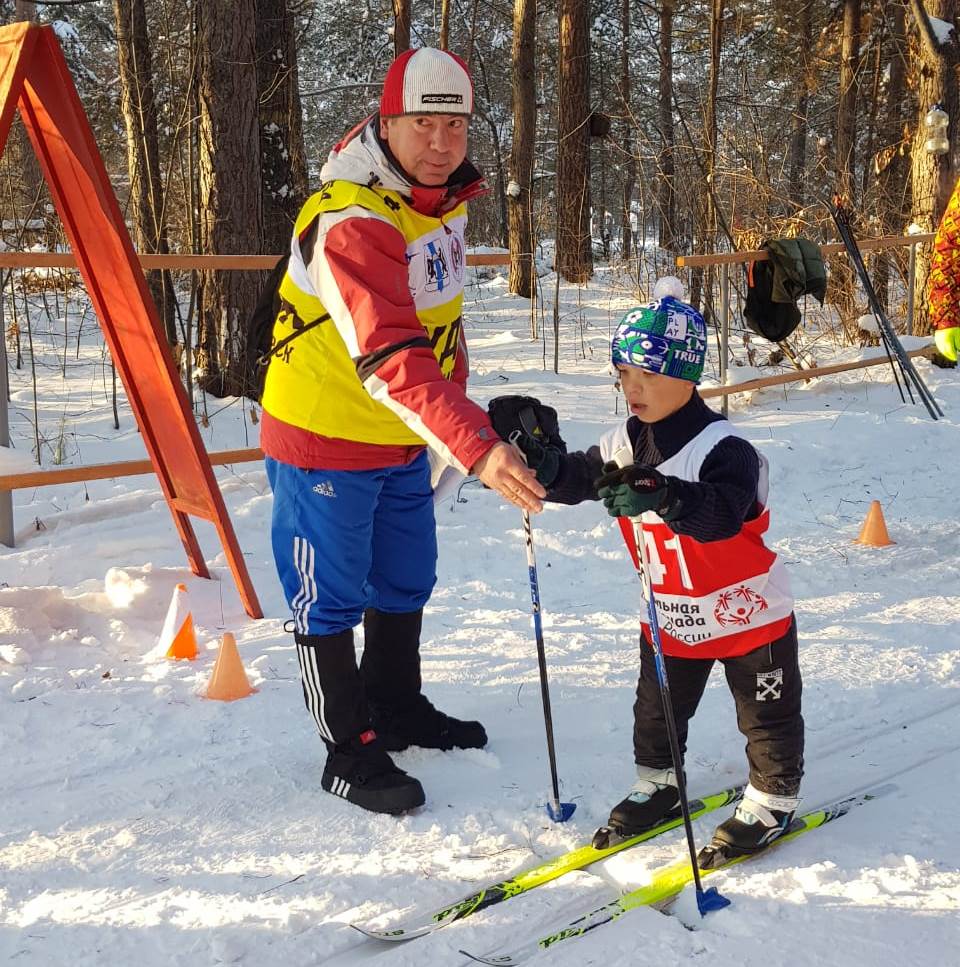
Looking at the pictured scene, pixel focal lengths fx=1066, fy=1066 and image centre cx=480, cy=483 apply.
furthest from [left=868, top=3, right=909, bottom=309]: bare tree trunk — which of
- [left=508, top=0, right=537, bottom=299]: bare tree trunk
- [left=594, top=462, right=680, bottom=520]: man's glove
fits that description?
[left=594, top=462, right=680, bottom=520]: man's glove

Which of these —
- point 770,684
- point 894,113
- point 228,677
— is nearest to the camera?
point 770,684

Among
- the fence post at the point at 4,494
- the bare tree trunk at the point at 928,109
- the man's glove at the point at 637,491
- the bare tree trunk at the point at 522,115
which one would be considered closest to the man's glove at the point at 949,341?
the man's glove at the point at 637,491

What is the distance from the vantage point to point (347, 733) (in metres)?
3.32

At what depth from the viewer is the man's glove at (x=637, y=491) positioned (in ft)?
8.25

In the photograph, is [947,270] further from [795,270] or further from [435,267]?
[435,267]

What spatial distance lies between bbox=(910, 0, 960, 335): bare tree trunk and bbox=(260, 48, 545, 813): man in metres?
8.81

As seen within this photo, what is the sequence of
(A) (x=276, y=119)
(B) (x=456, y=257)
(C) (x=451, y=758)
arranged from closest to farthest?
1. (B) (x=456, y=257)
2. (C) (x=451, y=758)
3. (A) (x=276, y=119)

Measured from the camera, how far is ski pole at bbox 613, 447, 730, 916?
8.84ft

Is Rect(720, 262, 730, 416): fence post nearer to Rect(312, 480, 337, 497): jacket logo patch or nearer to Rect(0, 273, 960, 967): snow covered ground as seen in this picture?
Rect(0, 273, 960, 967): snow covered ground

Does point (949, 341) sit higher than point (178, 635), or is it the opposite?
point (949, 341)

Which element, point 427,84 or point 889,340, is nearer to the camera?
point 427,84

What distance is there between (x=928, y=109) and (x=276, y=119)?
660 centimetres

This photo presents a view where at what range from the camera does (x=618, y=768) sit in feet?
11.4

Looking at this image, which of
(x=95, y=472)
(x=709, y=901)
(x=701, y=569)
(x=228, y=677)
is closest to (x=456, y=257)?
(x=701, y=569)
